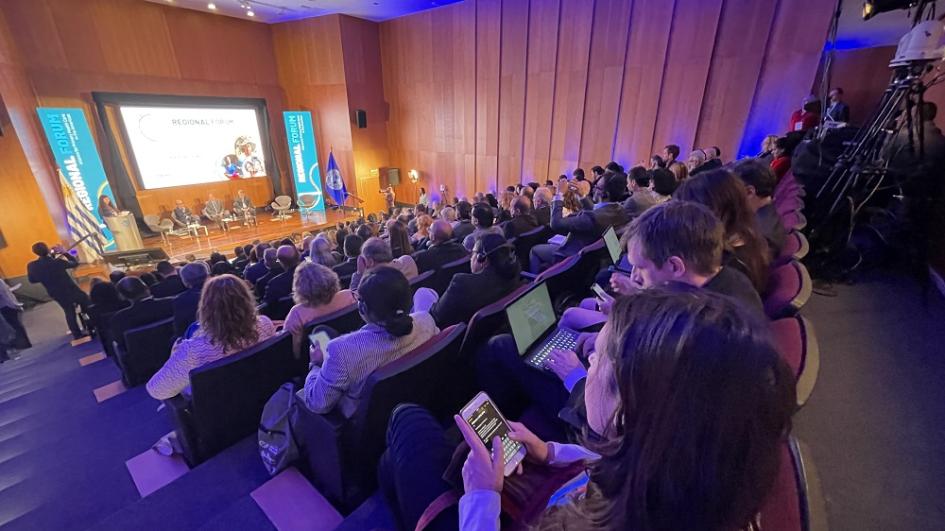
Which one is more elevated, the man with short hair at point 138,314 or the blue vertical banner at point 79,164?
the blue vertical banner at point 79,164

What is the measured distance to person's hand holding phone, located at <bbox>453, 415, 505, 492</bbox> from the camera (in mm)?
852

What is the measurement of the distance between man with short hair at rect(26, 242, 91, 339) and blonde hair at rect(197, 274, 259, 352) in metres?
5.01

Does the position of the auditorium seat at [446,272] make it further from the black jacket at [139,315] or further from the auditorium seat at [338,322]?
the black jacket at [139,315]

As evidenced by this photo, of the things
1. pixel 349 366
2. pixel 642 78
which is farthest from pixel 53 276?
pixel 642 78

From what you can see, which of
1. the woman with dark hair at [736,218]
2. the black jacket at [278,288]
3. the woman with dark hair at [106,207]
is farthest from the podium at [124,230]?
the woman with dark hair at [736,218]

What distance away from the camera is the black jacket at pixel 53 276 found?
16.8ft

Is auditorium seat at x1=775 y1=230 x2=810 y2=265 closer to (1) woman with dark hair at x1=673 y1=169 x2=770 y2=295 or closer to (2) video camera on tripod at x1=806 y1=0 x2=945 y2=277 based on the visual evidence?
(1) woman with dark hair at x1=673 y1=169 x2=770 y2=295

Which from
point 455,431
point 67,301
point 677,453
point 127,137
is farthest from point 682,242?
point 127,137

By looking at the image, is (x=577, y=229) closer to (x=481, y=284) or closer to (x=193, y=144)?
(x=481, y=284)

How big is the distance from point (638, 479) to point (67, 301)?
25.4 ft

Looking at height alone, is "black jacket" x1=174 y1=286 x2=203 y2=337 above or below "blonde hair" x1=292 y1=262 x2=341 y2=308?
below

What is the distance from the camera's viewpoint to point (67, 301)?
5.32 meters

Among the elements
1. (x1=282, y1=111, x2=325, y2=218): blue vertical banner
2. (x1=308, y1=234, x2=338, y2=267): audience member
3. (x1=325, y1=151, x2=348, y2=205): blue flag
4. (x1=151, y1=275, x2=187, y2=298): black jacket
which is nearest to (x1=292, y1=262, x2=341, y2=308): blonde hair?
(x1=308, y1=234, x2=338, y2=267): audience member

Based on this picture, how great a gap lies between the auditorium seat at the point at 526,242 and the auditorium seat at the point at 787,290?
2.38 meters
